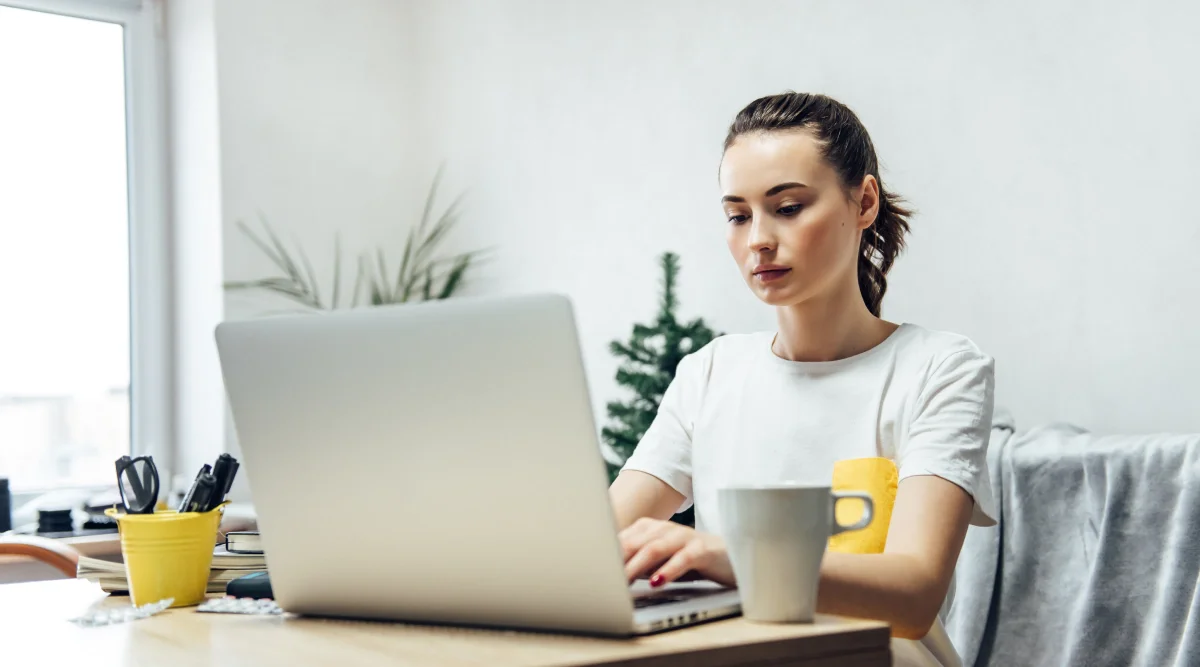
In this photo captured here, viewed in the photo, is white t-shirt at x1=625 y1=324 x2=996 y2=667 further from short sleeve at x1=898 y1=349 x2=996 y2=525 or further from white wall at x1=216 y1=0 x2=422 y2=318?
white wall at x1=216 y1=0 x2=422 y2=318

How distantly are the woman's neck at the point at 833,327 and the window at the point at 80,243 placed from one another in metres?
2.64

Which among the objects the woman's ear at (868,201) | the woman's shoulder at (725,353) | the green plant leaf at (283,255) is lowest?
the woman's shoulder at (725,353)

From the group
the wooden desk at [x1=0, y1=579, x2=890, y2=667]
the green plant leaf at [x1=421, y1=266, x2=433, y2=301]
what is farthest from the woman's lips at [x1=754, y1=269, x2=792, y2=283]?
the green plant leaf at [x1=421, y1=266, x2=433, y2=301]

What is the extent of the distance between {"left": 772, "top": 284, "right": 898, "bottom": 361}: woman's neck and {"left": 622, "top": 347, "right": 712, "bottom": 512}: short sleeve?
15cm

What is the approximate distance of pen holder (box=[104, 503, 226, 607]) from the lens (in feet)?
3.40

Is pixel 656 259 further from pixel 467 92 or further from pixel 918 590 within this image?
pixel 918 590

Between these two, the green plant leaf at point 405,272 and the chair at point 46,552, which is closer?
the chair at point 46,552

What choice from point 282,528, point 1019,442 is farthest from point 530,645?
point 1019,442

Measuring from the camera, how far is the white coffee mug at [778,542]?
74cm

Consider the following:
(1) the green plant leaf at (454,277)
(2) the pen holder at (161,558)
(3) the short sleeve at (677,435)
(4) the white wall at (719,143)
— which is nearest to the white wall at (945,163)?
→ (4) the white wall at (719,143)

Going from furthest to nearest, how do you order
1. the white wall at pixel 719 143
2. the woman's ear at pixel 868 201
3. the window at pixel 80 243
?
the window at pixel 80 243 → the white wall at pixel 719 143 → the woman's ear at pixel 868 201

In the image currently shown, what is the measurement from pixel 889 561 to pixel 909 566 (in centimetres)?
4

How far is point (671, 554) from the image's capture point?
0.89 m

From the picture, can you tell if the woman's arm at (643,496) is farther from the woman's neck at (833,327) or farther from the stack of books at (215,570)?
the stack of books at (215,570)
